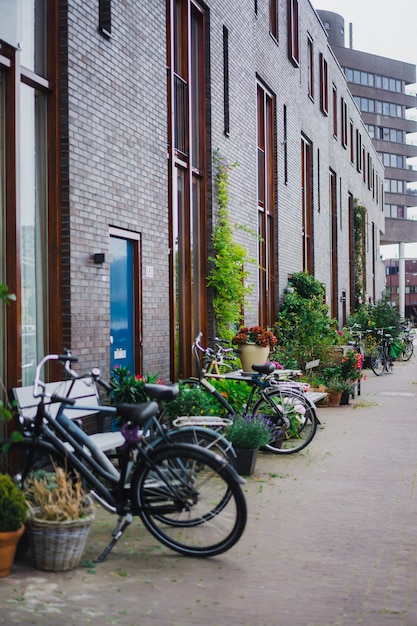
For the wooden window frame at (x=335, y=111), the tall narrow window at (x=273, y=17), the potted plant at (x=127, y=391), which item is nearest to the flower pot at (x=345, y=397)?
the potted plant at (x=127, y=391)

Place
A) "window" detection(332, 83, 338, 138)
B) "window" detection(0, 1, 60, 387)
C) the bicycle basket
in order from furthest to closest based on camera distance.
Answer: "window" detection(332, 83, 338, 138)
the bicycle basket
"window" detection(0, 1, 60, 387)

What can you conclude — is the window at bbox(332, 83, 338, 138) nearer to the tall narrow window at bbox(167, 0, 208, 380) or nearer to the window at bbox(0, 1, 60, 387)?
the tall narrow window at bbox(167, 0, 208, 380)

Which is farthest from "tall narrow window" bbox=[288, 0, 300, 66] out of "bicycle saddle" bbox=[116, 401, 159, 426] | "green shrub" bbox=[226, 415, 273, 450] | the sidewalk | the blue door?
"bicycle saddle" bbox=[116, 401, 159, 426]

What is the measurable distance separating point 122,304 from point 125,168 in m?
1.55

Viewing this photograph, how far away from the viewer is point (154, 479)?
5254 mm

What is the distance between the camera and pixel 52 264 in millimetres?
7684

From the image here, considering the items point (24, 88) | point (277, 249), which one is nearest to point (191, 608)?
point (24, 88)

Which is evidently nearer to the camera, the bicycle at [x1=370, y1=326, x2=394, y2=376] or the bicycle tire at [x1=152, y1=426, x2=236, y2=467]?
the bicycle tire at [x1=152, y1=426, x2=236, y2=467]

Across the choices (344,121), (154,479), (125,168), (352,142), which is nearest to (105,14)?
(125,168)

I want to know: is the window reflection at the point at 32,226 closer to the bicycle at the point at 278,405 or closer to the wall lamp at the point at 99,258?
the wall lamp at the point at 99,258

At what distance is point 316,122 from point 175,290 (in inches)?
545

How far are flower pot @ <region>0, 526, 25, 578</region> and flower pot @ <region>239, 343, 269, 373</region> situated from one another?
24.2 ft

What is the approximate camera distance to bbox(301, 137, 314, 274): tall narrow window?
2203 cm

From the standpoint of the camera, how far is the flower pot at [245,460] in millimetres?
7688
